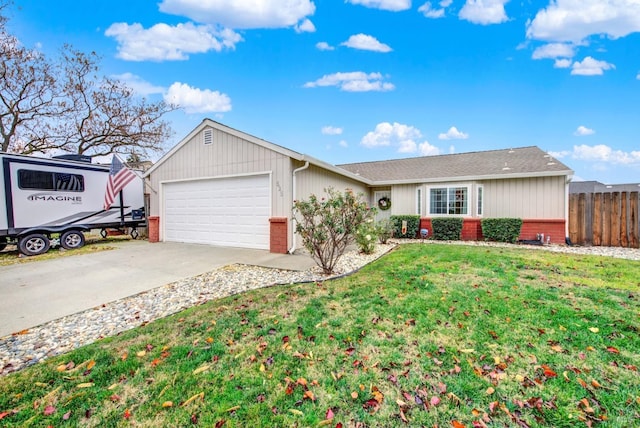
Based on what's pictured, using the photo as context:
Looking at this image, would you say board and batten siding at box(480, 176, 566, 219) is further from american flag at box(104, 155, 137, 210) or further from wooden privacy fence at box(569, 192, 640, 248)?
american flag at box(104, 155, 137, 210)

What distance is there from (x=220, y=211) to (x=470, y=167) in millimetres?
10395

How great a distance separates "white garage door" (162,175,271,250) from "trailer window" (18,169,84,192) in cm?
264

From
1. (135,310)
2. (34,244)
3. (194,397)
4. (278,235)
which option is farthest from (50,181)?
(194,397)

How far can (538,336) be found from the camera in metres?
3.02

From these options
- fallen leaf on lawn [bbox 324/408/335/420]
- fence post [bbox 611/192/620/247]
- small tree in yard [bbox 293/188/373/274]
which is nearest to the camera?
fallen leaf on lawn [bbox 324/408/335/420]

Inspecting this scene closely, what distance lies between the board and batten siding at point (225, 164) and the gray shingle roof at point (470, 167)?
6.31 m

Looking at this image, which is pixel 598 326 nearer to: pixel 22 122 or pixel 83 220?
pixel 83 220

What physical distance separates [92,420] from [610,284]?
703 centimetres

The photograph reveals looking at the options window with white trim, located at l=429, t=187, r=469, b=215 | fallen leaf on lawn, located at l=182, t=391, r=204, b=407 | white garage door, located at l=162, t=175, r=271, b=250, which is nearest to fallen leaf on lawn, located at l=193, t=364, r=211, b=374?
fallen leaf on lawn, located at l=182, t=391, r=204, b=407

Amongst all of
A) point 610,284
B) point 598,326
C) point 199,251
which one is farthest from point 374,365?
point 199,251

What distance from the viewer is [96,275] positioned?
5.95 meters

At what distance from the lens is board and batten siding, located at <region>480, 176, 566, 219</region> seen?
9961 mm

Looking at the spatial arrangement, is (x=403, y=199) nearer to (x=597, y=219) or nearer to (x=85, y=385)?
(x=597, y=219)

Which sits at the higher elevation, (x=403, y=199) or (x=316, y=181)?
(x=316, y=181)
